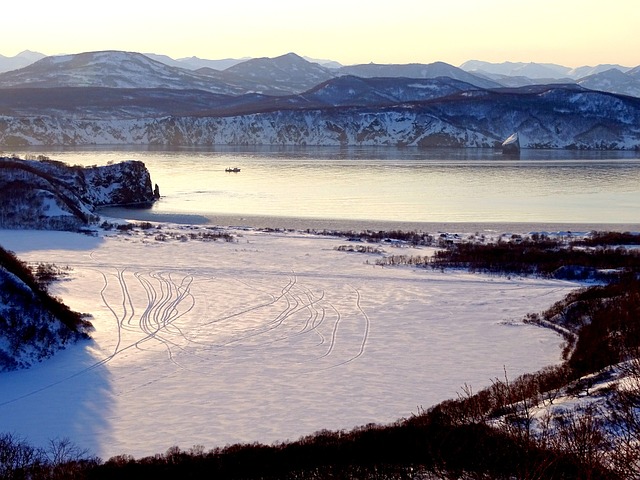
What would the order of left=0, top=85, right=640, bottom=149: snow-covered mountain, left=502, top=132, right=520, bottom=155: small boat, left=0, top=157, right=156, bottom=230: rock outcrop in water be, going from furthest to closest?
Result: left=0, top=85, right=640, bottom=149: snow-covered mountain < left=502, top=132, right=520, bottom=155: small boat < left=0, top=157, right=156, bottom=230: rock outcrop in water

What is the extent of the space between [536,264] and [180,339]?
15505 mm

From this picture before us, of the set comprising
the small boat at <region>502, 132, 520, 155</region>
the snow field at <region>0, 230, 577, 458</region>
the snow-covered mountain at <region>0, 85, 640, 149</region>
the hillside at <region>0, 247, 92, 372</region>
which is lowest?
the snow field at <region>0, 230, 577, 458</region>

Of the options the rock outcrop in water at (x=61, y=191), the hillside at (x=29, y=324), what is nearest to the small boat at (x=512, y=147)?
the rock outcrop in water at (x=61, y=191)

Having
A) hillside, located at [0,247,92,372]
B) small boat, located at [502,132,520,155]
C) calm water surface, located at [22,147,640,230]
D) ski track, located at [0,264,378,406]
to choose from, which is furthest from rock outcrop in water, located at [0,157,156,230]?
small boat, located at [502,132,520,155]

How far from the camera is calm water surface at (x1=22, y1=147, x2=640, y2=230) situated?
4694cm

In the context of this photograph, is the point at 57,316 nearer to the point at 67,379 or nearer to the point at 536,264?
the point at 67,379

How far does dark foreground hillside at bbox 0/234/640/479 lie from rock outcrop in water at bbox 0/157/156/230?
28.9 m

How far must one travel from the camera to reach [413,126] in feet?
485

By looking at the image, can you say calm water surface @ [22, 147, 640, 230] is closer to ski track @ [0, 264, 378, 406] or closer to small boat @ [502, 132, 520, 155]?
small boat @ [502, 132, 520, 155]

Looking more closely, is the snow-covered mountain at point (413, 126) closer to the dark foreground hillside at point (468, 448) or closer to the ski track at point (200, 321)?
the ski track at point (200, 321)

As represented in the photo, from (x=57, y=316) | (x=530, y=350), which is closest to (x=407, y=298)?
(x=530, y=350)

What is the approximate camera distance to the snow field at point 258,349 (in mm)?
12516

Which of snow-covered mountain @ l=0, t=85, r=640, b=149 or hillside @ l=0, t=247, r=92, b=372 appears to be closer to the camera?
hillside @ l=0, t=247, r=92, b=372

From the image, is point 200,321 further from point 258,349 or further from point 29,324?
point 29,324
